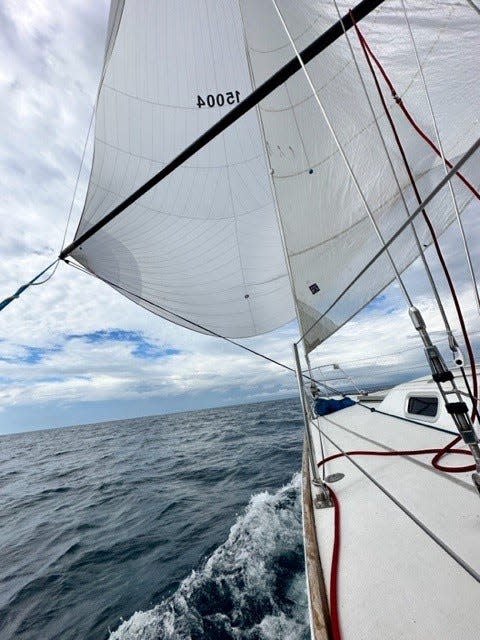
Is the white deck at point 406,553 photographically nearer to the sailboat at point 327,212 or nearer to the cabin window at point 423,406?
the sailboat at point 327,212

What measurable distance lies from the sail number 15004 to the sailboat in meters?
0.03

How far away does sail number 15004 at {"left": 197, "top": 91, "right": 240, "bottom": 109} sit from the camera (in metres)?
5.55

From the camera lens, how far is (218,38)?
19.0 ft

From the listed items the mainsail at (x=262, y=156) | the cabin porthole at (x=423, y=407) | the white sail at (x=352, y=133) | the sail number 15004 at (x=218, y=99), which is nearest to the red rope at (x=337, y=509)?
the cabin porthole at (x=423, y=407)

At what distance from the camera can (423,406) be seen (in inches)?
151

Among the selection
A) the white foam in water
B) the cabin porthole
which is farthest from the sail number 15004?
the white foam in water

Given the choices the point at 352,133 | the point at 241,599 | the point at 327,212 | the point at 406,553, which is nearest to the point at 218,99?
the point at 352,133

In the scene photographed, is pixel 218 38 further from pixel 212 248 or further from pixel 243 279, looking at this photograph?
pixel 243 279

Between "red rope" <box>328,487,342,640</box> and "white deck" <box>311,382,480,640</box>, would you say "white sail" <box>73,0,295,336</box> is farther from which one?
"red rope" <box>328,487,342,640</box>

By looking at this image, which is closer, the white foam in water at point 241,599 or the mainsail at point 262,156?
the white foam in water at point 241,599

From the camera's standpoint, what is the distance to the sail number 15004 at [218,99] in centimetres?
555

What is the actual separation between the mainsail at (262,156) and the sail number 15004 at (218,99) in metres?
0.03

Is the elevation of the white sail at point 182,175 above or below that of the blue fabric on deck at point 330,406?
above

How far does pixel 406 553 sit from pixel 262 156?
21.5 ft
